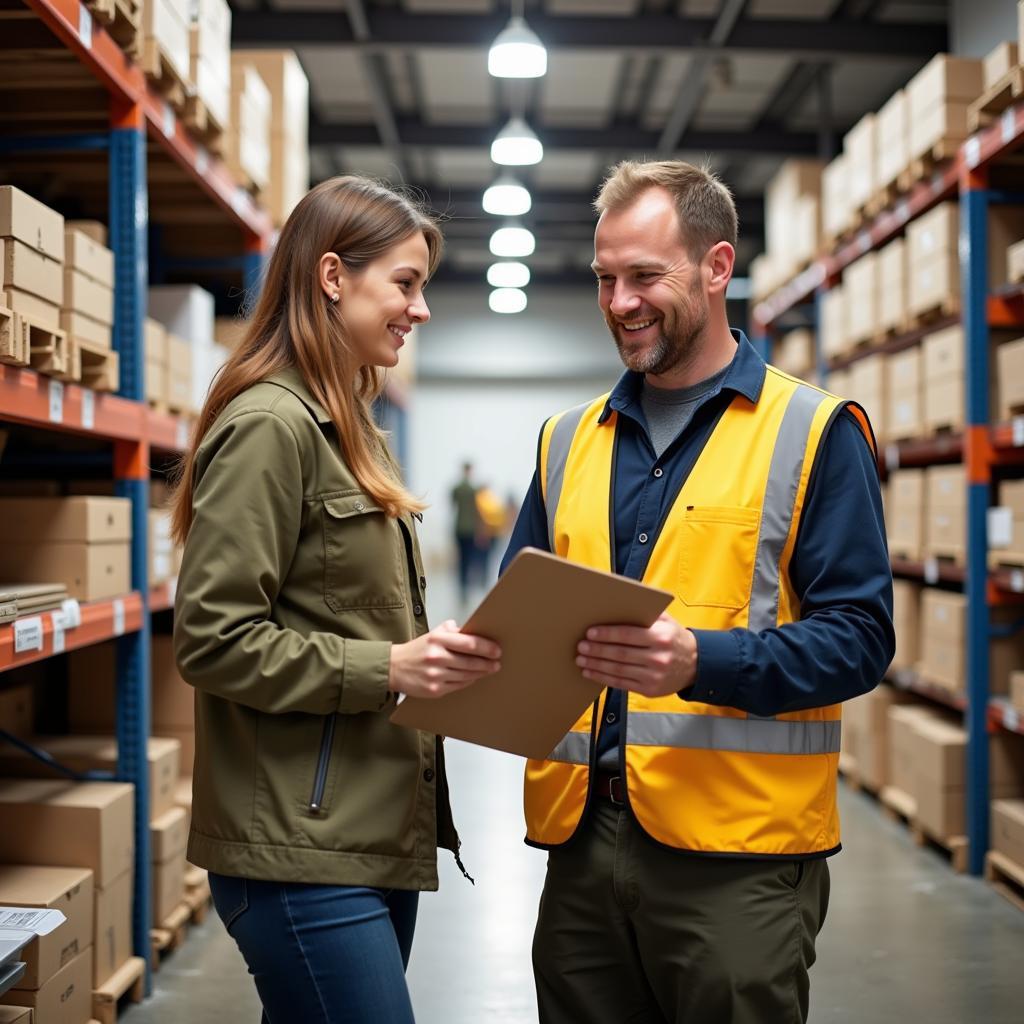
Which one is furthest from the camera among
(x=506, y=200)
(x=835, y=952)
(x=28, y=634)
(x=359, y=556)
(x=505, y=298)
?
(x=505, y=298)

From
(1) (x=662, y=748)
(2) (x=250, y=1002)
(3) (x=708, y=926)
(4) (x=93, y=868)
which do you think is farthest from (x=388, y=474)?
(2) (x=250, y=1002)

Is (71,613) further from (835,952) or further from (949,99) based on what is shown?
(949,99)

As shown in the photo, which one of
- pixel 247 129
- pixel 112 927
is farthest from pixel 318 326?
pixel 247 129

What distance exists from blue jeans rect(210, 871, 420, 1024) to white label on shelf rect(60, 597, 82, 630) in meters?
1.50

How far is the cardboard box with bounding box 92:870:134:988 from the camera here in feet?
11.2

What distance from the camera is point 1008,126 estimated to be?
4609 mm

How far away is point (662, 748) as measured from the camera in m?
1.96

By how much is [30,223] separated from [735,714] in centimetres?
215

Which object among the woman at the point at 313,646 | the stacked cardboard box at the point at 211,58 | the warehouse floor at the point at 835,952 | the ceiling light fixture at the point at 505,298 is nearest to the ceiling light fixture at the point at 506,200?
the stacked cardboard box at the point at 211,58

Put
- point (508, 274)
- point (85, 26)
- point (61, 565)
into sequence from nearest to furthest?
point (85, 26) < point (61, 565) < point (508, 274)

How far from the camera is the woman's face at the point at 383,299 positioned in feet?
6.51

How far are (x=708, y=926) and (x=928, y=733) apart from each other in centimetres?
402

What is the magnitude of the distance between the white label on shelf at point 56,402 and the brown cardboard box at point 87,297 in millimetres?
299

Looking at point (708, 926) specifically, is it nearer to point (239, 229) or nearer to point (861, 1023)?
point (861, 1023)
